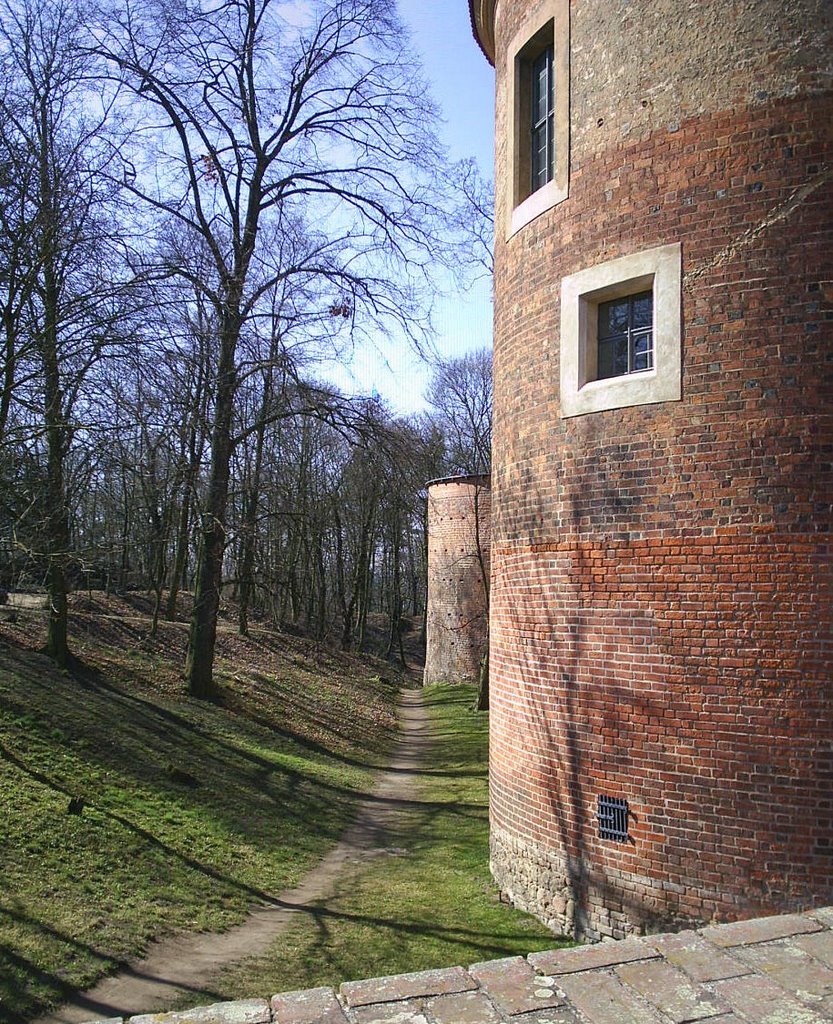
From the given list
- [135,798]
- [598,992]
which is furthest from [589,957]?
[135,798]

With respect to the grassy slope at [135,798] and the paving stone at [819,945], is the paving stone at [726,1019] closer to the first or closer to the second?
the paving stone at [819,945]

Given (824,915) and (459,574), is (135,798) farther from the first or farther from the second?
(459,574)

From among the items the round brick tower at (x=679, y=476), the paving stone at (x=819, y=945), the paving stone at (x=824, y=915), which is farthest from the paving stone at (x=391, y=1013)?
the round brick tower at (x=679, y=476)

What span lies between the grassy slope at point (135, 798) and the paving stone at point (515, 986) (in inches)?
140

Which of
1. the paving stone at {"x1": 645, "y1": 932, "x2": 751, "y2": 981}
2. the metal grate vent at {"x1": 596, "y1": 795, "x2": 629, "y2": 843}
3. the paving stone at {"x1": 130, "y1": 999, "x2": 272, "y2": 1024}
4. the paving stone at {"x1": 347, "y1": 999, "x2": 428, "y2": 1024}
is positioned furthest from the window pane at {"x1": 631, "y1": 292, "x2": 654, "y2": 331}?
the paving stone at {"x1": 130, "y1": 999, "x2": 272, "y2": 1024}

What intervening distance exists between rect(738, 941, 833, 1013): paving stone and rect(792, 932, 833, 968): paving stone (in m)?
0.04

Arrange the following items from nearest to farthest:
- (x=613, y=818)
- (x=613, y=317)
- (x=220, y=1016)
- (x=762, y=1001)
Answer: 1. (x=220, y=1016)
2. (x=762, y=1001)
3. (x=613, y=818)
4. (x=613, y=317)

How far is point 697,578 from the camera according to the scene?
636cm

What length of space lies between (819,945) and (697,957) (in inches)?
32.5

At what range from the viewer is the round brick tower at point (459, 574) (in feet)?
87.6

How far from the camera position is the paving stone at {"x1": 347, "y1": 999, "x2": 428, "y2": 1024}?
147 inches

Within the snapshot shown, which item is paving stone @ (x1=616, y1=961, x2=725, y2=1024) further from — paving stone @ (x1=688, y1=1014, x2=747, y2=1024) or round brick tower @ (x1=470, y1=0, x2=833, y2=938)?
round brick tower @ (x1=470, y1=0, x2=833, y2=938)

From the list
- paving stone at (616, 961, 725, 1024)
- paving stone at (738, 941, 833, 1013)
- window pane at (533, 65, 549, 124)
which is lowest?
paving stone at (738, 941, 833, 1013)

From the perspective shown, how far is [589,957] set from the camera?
4.33 m
